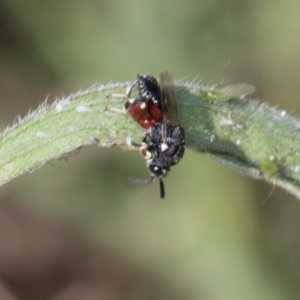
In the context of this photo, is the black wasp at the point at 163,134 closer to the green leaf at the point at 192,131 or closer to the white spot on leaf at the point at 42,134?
the green leaf at the point at 192,131

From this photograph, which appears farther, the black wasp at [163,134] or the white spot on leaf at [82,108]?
the black wasp at [163,134]

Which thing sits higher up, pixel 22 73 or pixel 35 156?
pixel 22 73

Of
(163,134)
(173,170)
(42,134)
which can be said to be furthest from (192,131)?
(173,170)

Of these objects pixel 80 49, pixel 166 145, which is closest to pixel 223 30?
pixel 80 49

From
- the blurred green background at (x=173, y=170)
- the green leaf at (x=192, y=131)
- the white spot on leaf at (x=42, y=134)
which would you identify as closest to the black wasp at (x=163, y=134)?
the green leaf at (x=192, y=131)

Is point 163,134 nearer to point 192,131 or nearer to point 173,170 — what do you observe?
point 192,131

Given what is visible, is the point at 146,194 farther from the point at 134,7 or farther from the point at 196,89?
the point at 196,89

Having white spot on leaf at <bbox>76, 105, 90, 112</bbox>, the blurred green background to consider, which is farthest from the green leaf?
the blurred green background

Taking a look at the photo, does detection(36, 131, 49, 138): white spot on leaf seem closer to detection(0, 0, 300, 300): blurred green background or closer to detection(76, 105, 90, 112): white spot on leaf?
detection(76, 105, 90, 112): white spot on leaf

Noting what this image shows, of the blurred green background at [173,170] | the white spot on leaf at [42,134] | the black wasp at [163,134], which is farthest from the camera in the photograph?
the blurred green background at [173,170]
